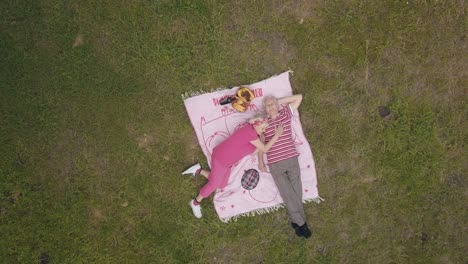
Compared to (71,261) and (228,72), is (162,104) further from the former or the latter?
(71,261)

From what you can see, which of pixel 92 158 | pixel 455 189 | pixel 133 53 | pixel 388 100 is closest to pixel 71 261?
pixel 92 158

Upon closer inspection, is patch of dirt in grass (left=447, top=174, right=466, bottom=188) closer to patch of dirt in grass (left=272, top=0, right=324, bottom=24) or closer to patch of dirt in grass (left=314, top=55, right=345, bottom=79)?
patch of dirt in grass (left=314, top=55, right=345, bottom=79)

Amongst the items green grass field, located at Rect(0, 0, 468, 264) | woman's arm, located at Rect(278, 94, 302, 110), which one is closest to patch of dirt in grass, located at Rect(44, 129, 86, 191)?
green grass field, located at Rect(0, 0, 468, 264)

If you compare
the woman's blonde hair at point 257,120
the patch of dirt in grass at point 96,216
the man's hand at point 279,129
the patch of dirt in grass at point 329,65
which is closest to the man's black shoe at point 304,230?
the man's hand at point 279,129

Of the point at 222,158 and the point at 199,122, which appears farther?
the point at 199,122

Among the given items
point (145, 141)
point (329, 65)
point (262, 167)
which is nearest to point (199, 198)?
point (262, 167)

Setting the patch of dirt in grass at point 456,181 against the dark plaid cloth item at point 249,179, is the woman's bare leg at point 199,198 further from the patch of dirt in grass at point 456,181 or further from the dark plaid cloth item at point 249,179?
the patch of dirt in grass at point 456,181

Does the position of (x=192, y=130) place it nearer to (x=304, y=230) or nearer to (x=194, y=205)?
(x=194, y=205)
